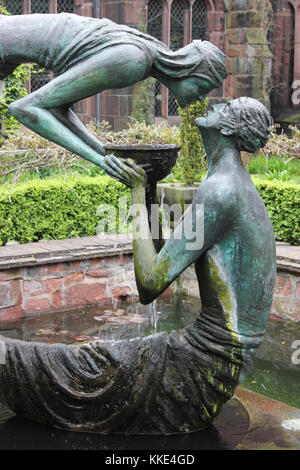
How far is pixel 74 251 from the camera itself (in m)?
6.56

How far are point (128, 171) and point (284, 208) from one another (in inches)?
171

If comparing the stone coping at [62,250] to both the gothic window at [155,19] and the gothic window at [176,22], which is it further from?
the gothic window at [176,22]

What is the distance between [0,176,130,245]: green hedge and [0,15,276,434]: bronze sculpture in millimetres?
3921

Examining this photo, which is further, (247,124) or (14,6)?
(14,6)

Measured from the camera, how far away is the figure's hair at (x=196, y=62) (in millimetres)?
3053

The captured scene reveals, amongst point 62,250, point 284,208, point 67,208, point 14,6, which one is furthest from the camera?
point 14,6

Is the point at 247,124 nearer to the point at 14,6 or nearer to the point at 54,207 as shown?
the point at 54,207

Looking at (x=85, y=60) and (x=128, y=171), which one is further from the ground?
(x=85, y=60)

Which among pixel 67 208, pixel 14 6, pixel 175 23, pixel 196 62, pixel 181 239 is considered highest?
pixel 14 6

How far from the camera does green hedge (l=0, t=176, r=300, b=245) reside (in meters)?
6.82

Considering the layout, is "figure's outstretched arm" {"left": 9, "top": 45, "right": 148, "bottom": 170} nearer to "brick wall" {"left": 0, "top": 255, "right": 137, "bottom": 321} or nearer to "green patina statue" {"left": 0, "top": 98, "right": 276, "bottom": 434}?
"green patina statue" {"left": 0, "top": 98, "right": 276, "bottom": 434}

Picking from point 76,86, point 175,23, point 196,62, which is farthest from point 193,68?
point 175,23

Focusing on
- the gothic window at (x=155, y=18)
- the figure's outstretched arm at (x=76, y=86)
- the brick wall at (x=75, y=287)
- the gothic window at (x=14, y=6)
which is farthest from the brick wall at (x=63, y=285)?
the gothic window at (x=155, y=18)
